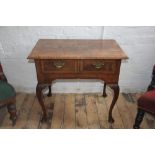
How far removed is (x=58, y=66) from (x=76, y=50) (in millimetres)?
217

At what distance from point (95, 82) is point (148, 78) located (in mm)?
683

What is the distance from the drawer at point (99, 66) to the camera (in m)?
1.53

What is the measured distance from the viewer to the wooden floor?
187 centimetres

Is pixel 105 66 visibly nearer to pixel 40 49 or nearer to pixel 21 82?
pixel 40 49

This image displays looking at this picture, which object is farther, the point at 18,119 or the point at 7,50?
the point at 7,50

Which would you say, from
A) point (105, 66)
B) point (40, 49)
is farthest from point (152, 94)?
point (40, 49)

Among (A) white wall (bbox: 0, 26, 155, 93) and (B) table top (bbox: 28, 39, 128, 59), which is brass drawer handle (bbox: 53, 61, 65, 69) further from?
(A) white wall (bbox: 0, 26, 155, 93)

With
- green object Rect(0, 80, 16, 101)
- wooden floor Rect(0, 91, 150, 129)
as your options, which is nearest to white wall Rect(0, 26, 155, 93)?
wooden floor Rect(0, 91, 150, 129)

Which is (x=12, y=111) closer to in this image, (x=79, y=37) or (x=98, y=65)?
(x=98, y=65)

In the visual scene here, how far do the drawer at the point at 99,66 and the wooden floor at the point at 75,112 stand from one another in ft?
2.03

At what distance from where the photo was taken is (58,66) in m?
1.55

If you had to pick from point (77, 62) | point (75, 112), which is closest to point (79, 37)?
point (77, 62)

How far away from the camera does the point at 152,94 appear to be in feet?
4.97
